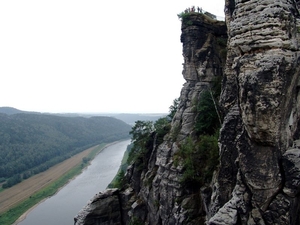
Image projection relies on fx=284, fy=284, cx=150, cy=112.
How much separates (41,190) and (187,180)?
41.3 m

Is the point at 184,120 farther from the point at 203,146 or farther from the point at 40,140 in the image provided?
the point at 40,140

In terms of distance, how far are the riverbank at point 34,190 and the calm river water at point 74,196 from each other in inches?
Answer: 60.4

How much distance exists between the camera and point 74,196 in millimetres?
45031

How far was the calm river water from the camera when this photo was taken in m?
37.3

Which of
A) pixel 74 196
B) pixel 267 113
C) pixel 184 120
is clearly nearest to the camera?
pixel 267 113

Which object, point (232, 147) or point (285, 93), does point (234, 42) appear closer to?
point (285, 93)

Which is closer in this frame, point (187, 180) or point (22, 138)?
point (187, 180)

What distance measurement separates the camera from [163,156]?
1822 centimetres

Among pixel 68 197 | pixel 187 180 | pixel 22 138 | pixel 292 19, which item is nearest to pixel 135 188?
pixel 187 180

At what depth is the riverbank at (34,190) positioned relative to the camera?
133 feet

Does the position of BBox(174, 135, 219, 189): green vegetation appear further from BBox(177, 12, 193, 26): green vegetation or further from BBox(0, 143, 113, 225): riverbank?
BBox(0, 143, 113, 225): riverbank

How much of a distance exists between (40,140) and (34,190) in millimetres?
33789

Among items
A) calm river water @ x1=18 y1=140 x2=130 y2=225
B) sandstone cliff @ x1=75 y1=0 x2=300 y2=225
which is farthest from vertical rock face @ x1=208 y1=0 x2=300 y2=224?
calm river water @ x1=18 y1=140 x2=130 y2=225

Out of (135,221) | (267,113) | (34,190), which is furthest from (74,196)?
(267,113)
